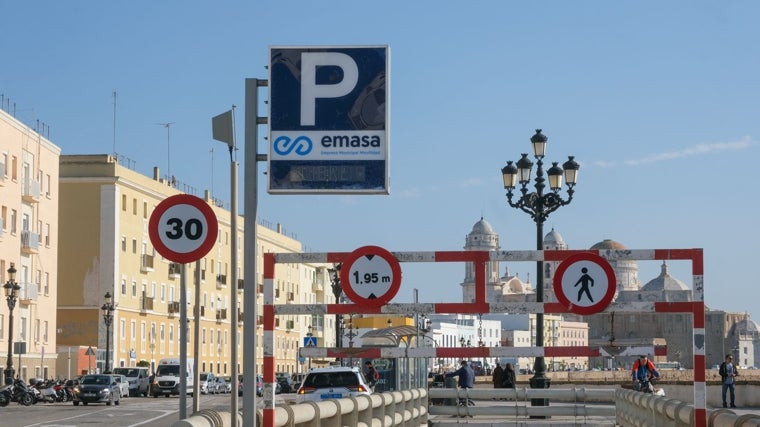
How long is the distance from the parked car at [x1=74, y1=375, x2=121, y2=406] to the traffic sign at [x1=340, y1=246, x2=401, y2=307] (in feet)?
130

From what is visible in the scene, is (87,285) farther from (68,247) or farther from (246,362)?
(246,362)

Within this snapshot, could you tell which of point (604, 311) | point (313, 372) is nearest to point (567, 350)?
point (604, 311)

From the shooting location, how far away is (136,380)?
235 ft

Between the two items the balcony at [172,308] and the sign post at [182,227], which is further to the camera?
the balcony at [172,308]

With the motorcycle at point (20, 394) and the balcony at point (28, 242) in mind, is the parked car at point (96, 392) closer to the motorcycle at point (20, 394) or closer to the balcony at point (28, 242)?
the motorcycle at point (20, 394)

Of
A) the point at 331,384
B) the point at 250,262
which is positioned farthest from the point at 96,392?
the point at 250,262

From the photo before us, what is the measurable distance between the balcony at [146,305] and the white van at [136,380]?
1423 centimetres

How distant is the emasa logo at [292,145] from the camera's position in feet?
37.1

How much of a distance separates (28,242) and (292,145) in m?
61.0

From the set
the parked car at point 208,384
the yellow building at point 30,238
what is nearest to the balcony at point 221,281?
the parked car at point 208,384

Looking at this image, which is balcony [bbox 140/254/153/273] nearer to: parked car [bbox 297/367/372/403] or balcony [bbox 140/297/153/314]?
balcony [bbox 140/297/153/314]

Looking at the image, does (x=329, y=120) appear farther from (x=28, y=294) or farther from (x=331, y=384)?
(x=28, y=294)

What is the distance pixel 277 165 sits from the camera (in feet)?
37.1

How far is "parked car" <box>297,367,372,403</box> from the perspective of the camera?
30891mm
